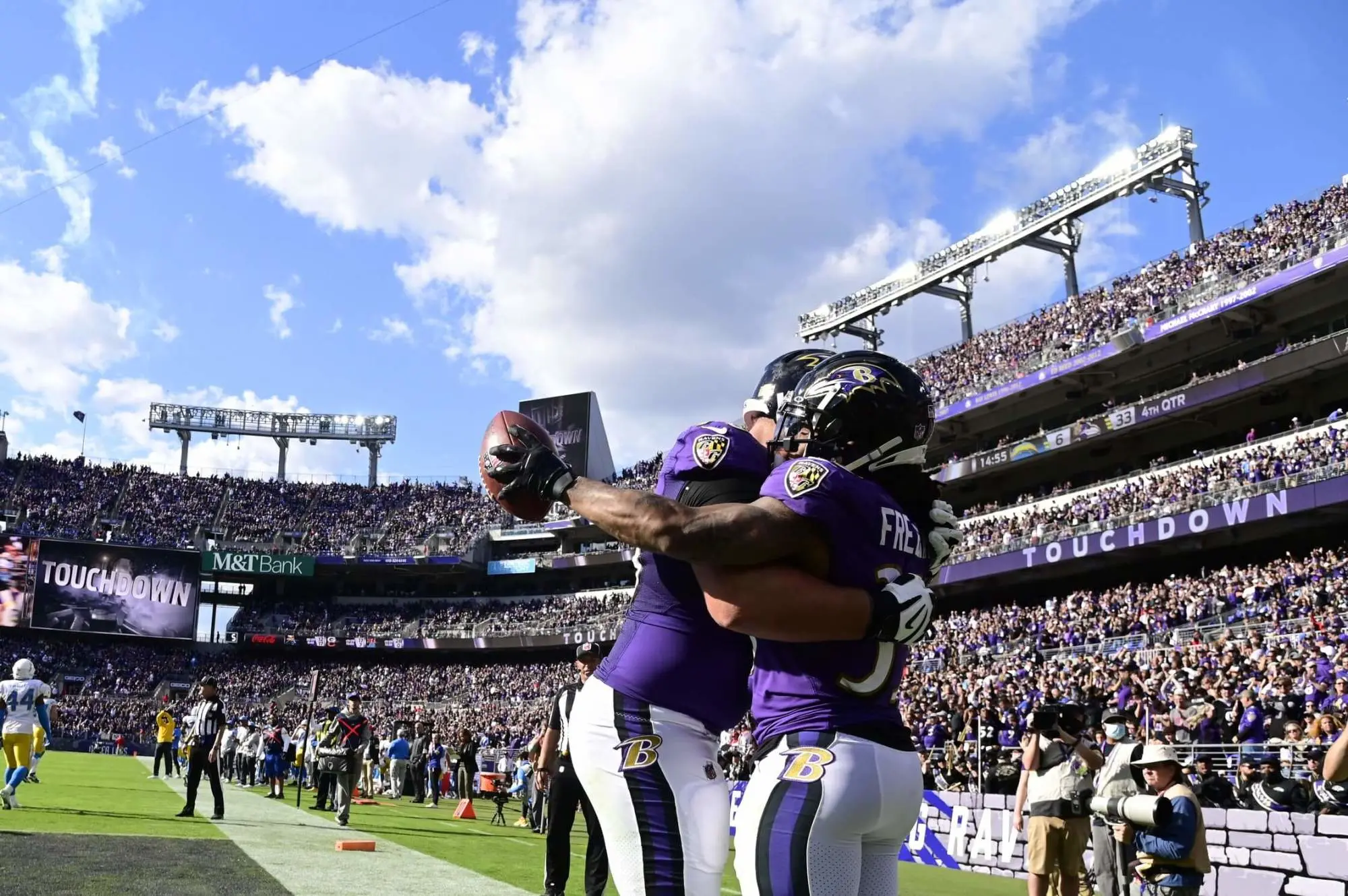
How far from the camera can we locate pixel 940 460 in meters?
43.6

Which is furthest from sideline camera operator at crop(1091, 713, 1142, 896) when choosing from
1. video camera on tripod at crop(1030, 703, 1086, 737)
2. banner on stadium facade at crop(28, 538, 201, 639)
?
banner on stadium facade at crop(28, 538, 201, 639)

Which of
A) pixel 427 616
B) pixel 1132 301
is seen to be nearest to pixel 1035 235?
pixel 1132 301

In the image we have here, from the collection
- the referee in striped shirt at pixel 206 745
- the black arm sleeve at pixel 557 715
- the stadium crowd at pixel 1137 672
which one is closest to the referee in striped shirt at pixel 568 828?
the black arm sleeve at pixel 557 715

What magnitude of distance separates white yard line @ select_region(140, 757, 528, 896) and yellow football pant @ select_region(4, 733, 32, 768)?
87.3 inches

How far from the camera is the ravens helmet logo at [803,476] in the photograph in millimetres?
2811

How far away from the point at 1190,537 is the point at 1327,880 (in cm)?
2225

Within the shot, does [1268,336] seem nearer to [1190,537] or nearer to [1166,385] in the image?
[1166,385]

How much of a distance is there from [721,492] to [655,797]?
935 mm

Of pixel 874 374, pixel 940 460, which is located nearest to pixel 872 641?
pixel 874 374

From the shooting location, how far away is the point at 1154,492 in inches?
1249

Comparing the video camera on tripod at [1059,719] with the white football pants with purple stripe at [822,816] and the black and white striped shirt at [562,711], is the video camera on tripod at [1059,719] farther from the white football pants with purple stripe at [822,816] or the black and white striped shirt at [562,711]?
the white football pants with purple stripe at [822,816]

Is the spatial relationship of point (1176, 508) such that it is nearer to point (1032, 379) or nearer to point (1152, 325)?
point (1152, 325)

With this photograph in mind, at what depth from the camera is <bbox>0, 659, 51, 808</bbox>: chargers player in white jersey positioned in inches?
487

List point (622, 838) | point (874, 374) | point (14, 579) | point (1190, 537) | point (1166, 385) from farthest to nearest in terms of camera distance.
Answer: point (14, 579) < point (1166, 385) < point (1190, 537) < point (622, 838) < point (874, 374)
